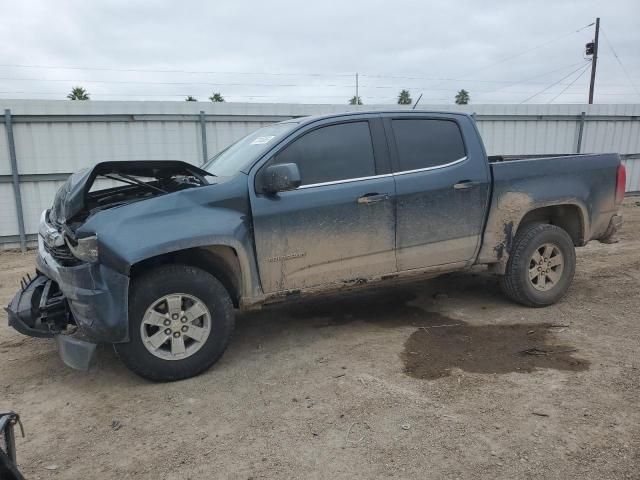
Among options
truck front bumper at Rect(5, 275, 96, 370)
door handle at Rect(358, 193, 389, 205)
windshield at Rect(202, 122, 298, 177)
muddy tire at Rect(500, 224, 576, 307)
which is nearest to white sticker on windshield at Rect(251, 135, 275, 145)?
windshield at Rect(202, 122, 298, 177)

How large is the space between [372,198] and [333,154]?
498mm

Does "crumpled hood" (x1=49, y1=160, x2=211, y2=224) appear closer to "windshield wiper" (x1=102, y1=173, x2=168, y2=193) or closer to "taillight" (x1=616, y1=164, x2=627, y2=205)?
"windshield wiper" (x1=102, y1=173, x2=168, y2=193)

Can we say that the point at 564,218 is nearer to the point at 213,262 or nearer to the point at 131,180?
the point at 213,262

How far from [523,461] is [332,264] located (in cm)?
203

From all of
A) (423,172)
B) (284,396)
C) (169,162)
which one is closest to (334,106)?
(423,172)

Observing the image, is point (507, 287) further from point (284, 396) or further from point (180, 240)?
point (180, 240)

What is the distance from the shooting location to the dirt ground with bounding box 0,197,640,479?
267 cm

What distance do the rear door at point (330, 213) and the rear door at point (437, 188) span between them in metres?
0.15

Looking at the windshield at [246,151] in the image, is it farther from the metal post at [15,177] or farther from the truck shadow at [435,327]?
the metal post at [15,177]

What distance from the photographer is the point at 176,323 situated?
11.8 ft

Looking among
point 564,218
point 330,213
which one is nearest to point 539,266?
point 564,218

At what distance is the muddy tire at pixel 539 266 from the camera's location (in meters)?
4.90

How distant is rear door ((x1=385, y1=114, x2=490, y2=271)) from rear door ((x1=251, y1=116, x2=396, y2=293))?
0.15 metres

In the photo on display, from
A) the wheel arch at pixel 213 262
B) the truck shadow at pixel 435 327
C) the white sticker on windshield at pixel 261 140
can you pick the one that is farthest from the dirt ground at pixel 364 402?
the white sticker on windshield at pixel 261 140
